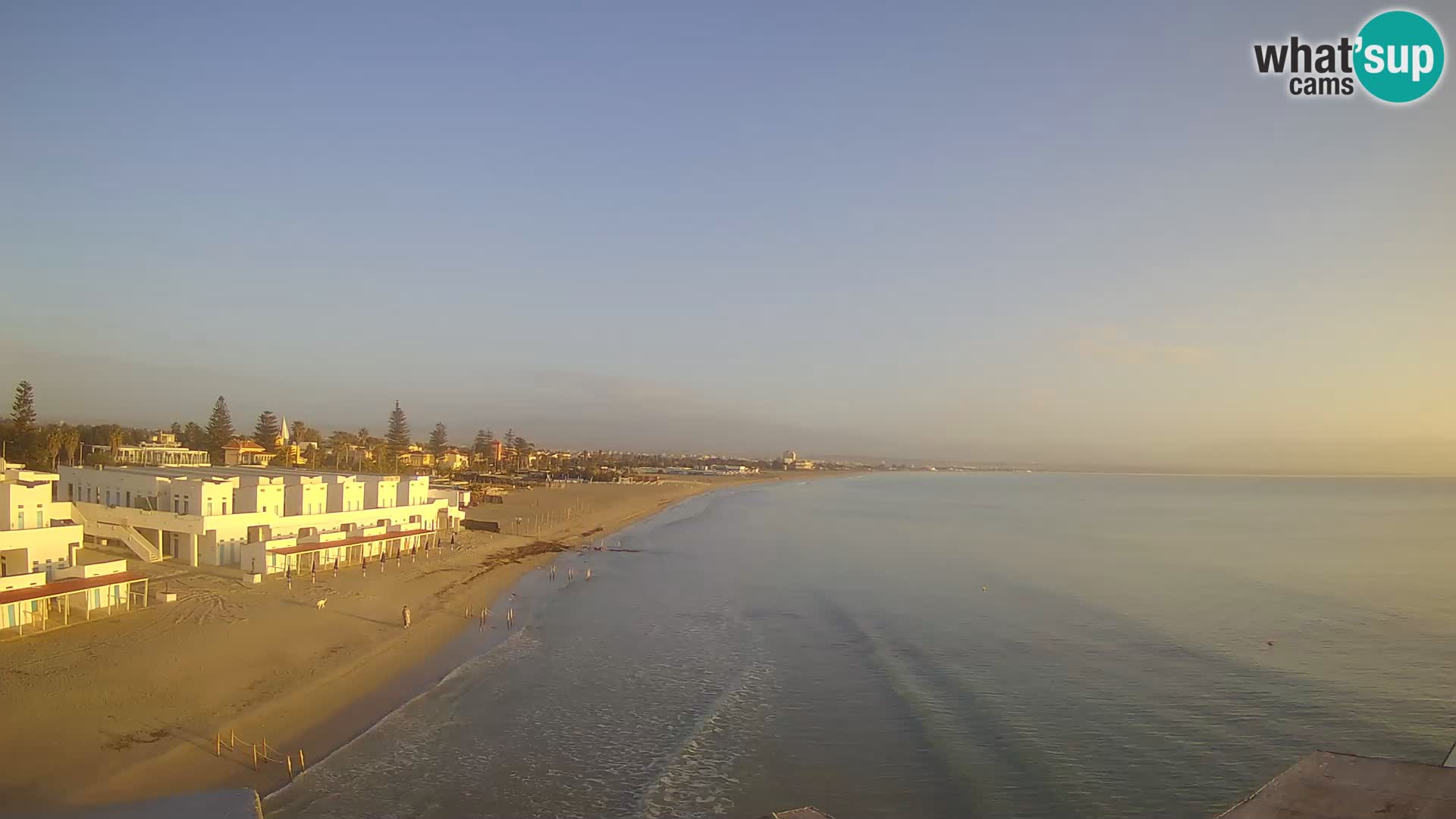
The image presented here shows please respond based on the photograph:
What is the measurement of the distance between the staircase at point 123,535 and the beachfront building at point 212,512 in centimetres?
3

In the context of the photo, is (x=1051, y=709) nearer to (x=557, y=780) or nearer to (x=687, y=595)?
(x=557, y=780)

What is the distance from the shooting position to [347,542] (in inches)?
1340

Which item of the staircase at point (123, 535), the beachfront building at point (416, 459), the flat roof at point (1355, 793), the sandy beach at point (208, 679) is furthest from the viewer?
the beachfront building at point (416, 459)

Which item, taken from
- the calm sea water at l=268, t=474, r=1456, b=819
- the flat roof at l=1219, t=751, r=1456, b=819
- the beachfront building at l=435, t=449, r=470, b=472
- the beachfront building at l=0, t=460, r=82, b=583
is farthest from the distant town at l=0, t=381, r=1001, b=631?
the beachfront building at l=435, t=449, r=470, b=472

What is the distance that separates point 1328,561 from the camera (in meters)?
50.2

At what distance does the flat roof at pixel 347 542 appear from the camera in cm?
3049

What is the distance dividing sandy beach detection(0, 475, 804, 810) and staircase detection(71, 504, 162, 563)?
3.62ft

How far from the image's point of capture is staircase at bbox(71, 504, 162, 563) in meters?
30.3

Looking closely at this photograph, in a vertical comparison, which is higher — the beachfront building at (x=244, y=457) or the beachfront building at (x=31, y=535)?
the beachfront building at (x=244, y=457)

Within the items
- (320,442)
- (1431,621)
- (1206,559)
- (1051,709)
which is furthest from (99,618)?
(320,442)

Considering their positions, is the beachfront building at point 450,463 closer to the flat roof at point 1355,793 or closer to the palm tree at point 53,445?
the palm tree at point 53,445

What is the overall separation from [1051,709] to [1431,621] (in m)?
23.8

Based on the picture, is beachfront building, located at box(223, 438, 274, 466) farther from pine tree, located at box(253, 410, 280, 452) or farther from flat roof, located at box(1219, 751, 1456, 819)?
flat roof, located at box(1219, 751, 1456, 819)

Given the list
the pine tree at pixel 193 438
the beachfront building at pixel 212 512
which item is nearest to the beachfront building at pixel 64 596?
the beachfront building at pixel 212 512
